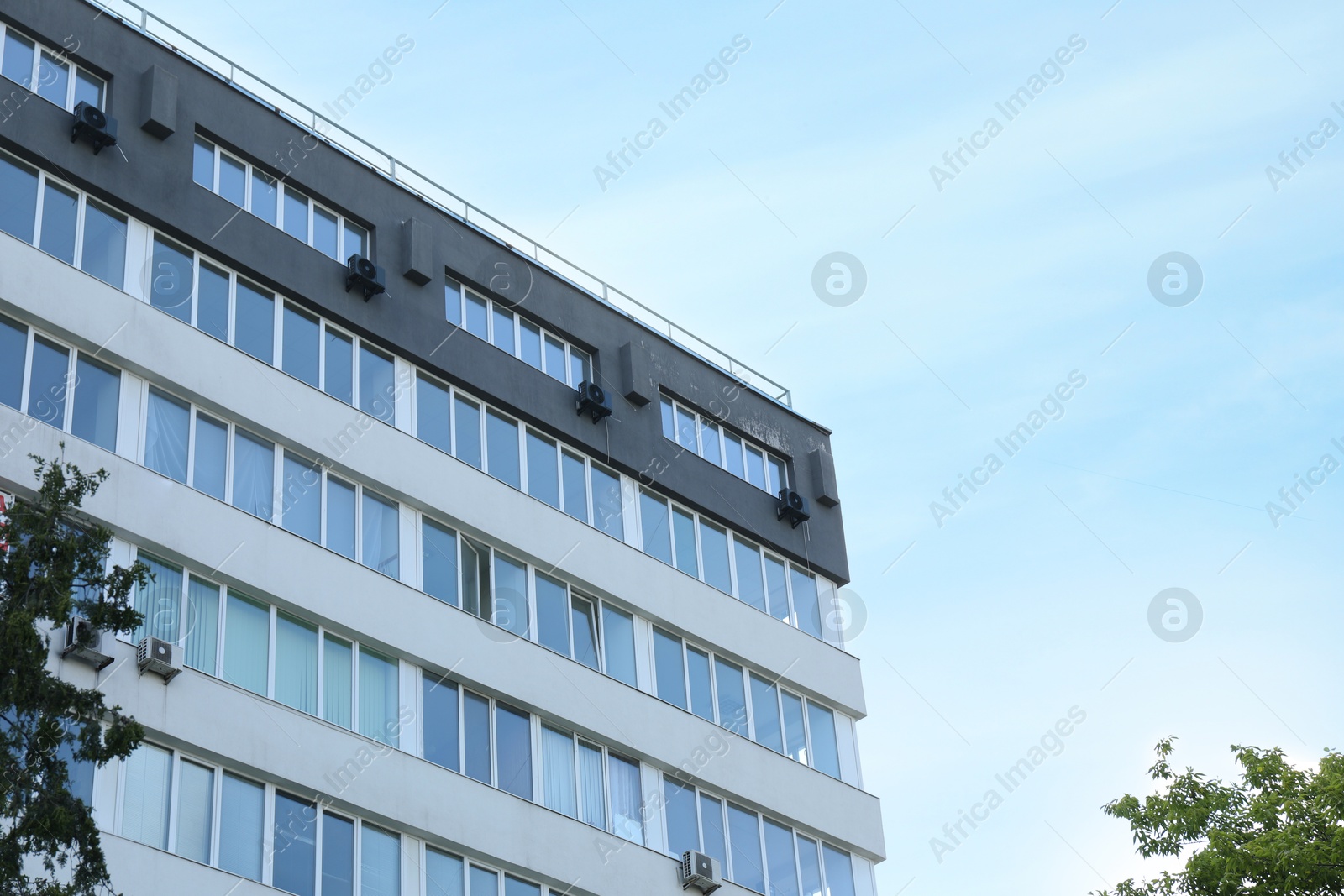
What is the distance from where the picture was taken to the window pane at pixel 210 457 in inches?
1089

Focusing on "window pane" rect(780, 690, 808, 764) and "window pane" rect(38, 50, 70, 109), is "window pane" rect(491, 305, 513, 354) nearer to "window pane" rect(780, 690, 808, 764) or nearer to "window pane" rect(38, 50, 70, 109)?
"window pane" rect(780, 690, 808, 764)

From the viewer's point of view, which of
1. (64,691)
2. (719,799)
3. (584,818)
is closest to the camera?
(64,691)

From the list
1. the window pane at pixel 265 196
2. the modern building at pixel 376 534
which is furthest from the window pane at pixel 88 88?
the window pane at pixel 265 196

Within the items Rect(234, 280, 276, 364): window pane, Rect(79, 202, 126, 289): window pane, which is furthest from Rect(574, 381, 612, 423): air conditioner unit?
Rect(79, 202, 126, 289): window pane

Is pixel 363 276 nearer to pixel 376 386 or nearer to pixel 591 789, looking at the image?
pixel 376 386

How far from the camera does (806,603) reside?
3722 centimetres

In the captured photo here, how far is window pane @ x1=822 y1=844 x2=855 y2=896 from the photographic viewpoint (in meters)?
33.7

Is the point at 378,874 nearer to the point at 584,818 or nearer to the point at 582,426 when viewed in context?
the point at 584,818

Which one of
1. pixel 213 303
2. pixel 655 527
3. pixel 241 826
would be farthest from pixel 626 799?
pixel 213 303

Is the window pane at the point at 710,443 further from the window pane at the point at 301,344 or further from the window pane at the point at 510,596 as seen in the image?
the window pane at the point at 301,344

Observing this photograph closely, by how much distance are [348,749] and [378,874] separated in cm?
198

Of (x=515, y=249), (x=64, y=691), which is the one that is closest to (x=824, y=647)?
(x=515, y=249)

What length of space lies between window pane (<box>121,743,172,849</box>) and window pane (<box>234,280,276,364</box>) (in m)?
7.44

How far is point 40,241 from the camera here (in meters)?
27.2
